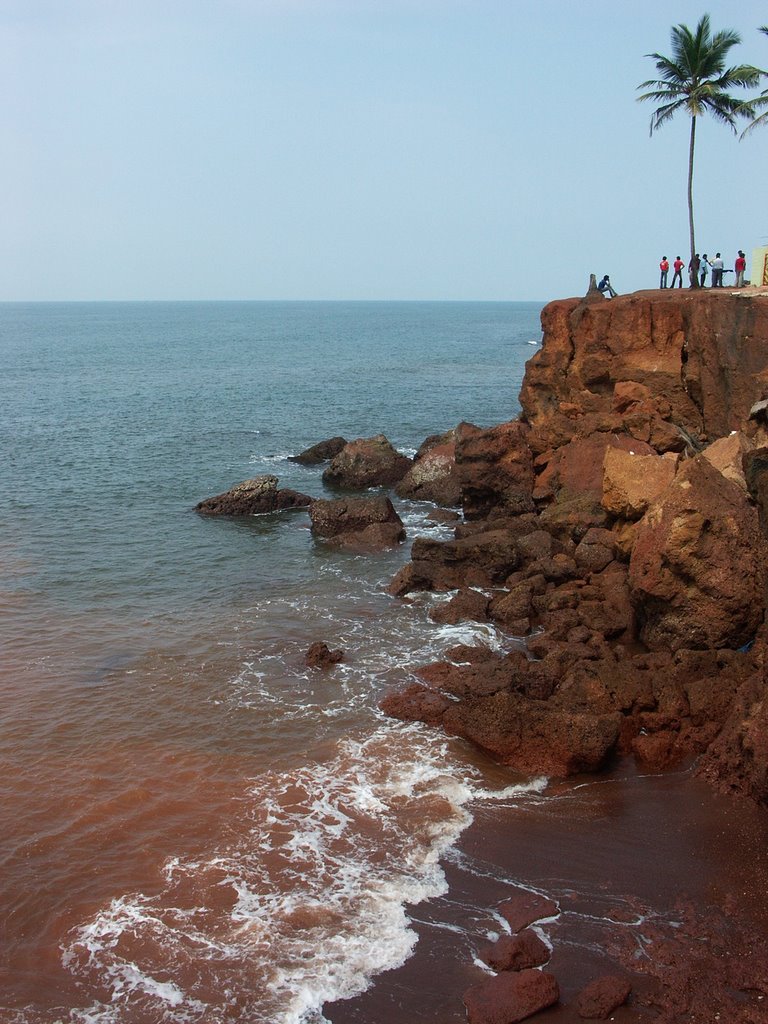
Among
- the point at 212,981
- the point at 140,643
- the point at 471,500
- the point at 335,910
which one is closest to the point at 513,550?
the point at 471,500

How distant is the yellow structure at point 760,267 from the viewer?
34.2m

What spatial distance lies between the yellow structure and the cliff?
9.56 ft

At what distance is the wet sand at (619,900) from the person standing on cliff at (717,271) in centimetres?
2482

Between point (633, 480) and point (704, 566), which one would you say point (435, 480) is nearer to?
point (633, 480)

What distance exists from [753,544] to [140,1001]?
16.6m

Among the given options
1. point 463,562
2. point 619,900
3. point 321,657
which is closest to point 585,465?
point 463,562

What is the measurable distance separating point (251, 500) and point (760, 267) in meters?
22.7

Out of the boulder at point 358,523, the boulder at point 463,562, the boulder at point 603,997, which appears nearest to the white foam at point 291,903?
the boulder at point 603,997

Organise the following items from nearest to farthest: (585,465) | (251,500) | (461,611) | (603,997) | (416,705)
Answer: (603,997) → (416,705) → (461,611) → (585,465) → (251,500)

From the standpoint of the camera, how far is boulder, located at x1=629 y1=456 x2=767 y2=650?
21.8 metres

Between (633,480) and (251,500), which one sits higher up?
(633,480)

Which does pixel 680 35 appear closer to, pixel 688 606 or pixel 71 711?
pixel 688 606

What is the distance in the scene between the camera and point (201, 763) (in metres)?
19.2

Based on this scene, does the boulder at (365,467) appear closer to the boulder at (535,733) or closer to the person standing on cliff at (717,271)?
the person standing on cliff at (717,271)
